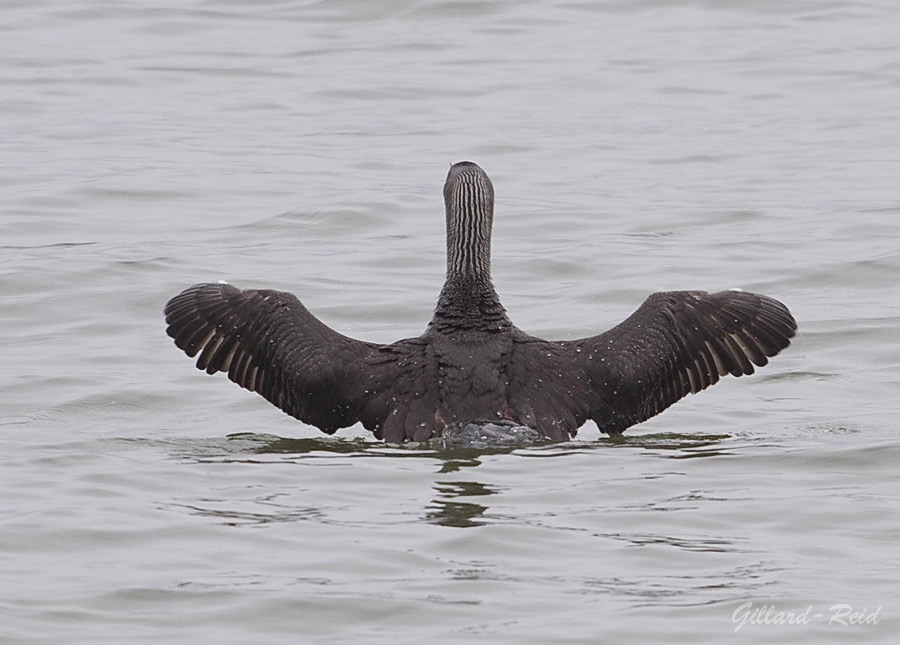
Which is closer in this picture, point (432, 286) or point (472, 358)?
point (472, 358)

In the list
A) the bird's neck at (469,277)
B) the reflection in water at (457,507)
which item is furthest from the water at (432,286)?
the bird's neck at (469,277)

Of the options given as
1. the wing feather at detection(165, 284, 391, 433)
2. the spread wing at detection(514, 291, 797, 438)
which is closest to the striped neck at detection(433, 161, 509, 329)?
the spread wing at detection(514, 291, 797, 438)

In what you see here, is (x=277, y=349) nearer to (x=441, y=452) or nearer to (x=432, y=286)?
(x=441, y=452)

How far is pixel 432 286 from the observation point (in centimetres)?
1559

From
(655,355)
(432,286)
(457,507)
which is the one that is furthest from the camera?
(432,286)

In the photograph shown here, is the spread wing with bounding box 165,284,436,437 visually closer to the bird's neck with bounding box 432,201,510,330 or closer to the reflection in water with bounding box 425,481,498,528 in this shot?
the bird's neck with bounding box 432,201,510,330

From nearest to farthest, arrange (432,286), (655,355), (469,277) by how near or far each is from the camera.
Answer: (655,355), (469,277), (432,286)

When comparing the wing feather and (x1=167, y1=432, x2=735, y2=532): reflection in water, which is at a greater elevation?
the wing feather

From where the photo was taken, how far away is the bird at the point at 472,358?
10.4m

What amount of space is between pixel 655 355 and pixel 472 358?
1.01 meters

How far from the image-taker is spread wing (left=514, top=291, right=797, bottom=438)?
10617 millimetres

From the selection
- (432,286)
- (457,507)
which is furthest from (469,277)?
(432,286)

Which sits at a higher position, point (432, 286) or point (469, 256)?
point (469, 256)

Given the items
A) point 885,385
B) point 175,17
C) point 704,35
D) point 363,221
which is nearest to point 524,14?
point 704,35
